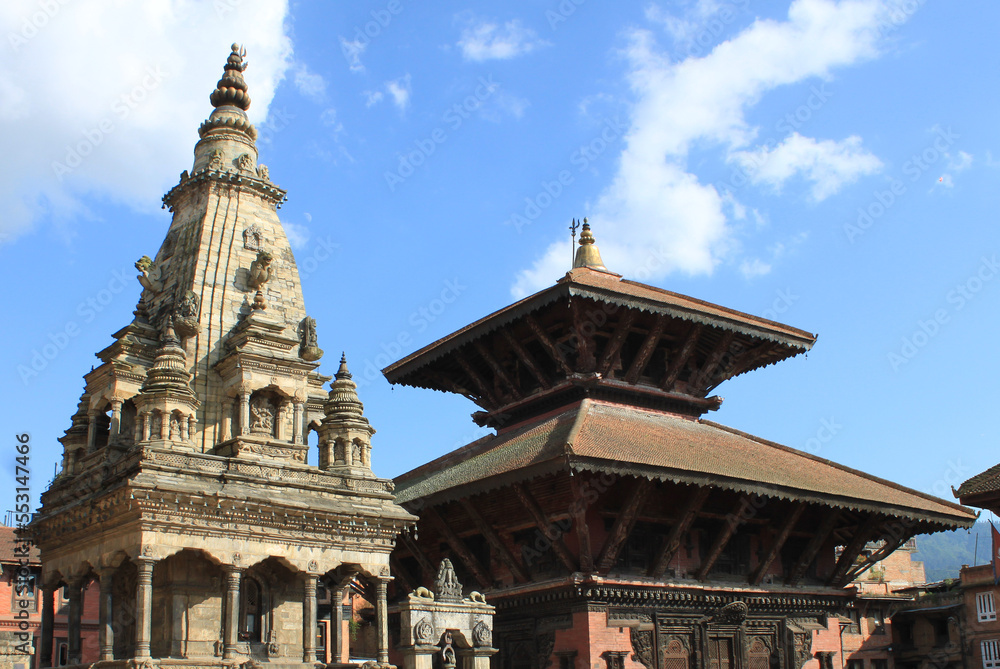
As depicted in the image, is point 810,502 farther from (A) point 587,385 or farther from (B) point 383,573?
(B) point 383,573

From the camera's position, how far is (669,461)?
23531 millimetres

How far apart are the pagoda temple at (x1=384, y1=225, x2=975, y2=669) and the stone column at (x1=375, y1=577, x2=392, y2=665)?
3.04 meters

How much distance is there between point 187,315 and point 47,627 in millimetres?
7828

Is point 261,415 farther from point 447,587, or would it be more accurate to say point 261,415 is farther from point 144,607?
point 447,587

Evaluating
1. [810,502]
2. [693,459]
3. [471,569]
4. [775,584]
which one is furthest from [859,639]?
[471,569]

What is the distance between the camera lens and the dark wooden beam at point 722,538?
83.2 ft

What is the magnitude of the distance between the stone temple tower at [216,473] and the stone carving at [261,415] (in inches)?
2.1

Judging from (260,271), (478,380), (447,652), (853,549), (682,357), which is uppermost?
(260,271)

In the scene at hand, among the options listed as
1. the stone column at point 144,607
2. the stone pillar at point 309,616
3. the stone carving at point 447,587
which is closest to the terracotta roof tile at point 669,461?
the stone carving at point 447,587

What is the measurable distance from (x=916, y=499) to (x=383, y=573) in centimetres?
1450

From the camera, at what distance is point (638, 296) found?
2734 cm

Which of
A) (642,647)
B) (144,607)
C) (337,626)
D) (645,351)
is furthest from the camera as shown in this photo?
(645,351)

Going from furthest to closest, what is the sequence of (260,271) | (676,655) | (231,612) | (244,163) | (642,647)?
(244,163), (260,271), (676,655), (642,647), (231,612)

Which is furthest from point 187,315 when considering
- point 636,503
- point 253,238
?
point 636,503
